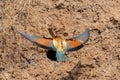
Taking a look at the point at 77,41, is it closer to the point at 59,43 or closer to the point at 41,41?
the point at 59,43

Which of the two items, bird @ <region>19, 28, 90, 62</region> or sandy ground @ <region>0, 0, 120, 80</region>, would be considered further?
sandy ground @ <region>0, 0, 120, 80</region>

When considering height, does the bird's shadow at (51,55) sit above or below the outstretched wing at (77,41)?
below

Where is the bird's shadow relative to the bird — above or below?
below

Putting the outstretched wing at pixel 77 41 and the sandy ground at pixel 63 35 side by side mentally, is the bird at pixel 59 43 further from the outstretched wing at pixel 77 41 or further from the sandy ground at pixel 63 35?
the sandy ground at pixel 63 35

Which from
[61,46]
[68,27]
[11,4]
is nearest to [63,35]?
[68,27]

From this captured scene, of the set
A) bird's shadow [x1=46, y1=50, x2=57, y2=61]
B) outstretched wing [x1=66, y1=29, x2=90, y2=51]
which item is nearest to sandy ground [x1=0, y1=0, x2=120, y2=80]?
bird's shadow [x1=46, y1=50, x2=57, y2=61]

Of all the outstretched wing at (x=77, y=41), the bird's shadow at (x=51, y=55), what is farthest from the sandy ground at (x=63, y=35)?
the outstretched wing at (x=77, y=41)

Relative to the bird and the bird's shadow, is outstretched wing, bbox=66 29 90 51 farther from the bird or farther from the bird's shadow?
the bird's shadow

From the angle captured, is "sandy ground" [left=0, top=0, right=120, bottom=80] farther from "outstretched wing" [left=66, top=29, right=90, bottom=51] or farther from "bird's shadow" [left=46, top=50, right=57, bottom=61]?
"outstretched wing" [left=66, top=29, right=90, bottom=51]
